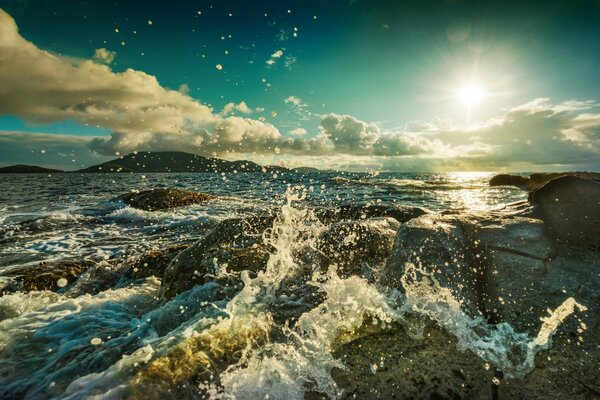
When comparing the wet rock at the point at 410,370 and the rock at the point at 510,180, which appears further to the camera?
the rock at the point at 510,180

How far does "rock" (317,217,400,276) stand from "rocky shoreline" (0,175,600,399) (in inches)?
0.7

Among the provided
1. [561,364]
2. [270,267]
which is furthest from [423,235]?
[270,267]

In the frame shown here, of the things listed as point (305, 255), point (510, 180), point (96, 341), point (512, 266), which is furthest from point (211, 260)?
point (510, 180)

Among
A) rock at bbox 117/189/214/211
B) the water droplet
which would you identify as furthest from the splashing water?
rock at bbox 117/189/214/211

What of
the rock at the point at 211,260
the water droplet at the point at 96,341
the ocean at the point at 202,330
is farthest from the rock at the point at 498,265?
the water droplet at the point at 96,341

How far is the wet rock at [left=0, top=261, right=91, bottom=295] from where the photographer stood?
22.3ft

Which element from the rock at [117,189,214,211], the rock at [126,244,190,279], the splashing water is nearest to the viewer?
the splashing water

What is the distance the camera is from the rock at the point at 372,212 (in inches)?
387

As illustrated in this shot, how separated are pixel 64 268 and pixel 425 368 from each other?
26.6ft

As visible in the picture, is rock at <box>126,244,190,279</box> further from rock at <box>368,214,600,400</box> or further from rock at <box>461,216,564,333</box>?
rock at <box>461,216,564,333</box>

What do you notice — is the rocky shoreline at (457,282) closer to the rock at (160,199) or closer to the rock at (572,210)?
the rock at (572,210)

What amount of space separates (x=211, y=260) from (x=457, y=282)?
3.96 m

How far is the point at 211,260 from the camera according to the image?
5.96 m

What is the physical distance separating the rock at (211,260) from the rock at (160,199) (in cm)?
1319
